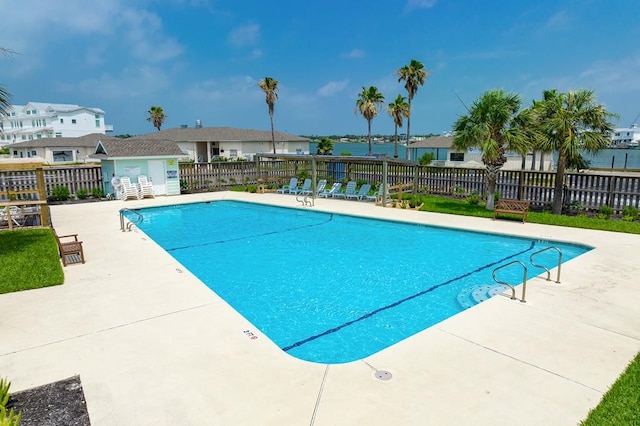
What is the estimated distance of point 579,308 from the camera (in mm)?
6719

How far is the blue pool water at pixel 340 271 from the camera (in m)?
6.99

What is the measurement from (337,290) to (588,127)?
10866 mm

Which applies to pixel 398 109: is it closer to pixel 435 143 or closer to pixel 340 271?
pixel 435 143

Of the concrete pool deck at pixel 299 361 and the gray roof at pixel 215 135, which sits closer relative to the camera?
the concrete pool deck at pixel 299 361

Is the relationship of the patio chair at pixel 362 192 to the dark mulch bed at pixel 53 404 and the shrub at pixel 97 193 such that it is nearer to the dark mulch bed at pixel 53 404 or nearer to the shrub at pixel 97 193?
the shrub at pixel 97 193

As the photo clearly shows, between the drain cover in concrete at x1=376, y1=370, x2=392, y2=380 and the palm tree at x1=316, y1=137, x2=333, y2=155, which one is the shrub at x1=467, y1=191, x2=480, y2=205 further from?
the palm tree at x1=316, y1=137, x2=333, y2=155

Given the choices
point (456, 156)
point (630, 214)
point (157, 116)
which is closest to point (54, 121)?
point (157, 116)

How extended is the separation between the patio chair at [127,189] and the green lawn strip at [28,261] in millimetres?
8141

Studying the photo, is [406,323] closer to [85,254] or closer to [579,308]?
[579,308]

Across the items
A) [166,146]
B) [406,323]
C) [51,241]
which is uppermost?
[166,146]

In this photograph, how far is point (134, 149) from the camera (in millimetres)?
21203

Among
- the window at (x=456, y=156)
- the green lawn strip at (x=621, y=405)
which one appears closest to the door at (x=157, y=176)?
the green lawn strip at (x=621, y=405)

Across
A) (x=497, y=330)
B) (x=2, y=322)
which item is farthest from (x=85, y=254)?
(x=497, y=330)

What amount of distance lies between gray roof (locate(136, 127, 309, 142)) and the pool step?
38.8 m
